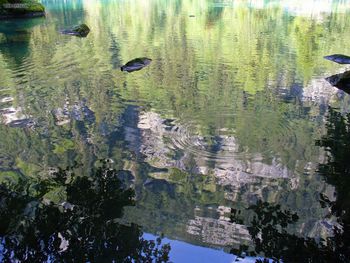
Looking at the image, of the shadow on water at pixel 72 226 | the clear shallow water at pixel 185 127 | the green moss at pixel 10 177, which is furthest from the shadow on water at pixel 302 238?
the green moss at pixel 10 177

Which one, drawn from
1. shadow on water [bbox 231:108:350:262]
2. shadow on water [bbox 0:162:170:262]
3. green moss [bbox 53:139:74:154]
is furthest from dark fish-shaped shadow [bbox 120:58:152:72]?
shadow on water [bbox 231:108:350:262]

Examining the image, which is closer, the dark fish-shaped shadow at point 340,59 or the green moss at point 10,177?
the green moss at point 10,177

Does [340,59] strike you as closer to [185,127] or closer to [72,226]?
[185,127]

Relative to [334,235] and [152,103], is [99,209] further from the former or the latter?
[152,103]

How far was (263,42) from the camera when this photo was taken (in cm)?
2662

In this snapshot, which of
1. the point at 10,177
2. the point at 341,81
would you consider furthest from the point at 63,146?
the point at 341,81

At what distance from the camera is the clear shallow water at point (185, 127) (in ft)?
25.9

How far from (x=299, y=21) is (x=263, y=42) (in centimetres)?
1347

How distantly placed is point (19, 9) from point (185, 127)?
3499 centimetres

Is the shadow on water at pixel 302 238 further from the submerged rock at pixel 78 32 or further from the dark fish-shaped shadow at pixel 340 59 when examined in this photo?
the submerged rock at pixel 78 32

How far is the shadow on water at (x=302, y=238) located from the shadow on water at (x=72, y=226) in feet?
5.62

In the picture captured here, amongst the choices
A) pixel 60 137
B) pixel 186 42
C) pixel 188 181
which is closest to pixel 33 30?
pixel 186 42

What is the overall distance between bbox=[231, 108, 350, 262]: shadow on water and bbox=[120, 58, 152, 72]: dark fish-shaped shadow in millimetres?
11723

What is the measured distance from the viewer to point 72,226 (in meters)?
7.03
